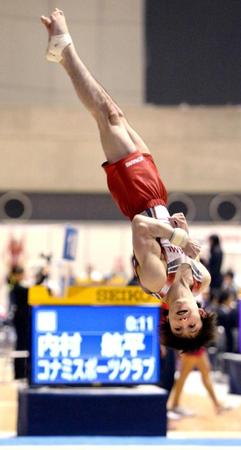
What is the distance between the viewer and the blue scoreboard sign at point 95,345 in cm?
811

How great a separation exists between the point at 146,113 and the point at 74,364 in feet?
24.8

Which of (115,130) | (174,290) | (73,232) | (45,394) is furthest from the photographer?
(73,232)

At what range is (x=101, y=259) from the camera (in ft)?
48.7

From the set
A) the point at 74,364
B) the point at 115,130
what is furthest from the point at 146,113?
the point at 115,130

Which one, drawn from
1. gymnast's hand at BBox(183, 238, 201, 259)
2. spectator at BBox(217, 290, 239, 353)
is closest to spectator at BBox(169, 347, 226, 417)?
spectator at BBox(217, 290, 239, 353)

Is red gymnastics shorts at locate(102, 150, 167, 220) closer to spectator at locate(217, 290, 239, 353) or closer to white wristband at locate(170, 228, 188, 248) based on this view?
white wristband at locate(170, 228, 188, 248)

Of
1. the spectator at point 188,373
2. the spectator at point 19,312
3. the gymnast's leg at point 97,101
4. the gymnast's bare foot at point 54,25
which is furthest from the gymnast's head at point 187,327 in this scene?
the spectator at point 19,312

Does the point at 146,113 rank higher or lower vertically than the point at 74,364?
higher

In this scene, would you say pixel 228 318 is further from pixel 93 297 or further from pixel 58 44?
pixel 58 44

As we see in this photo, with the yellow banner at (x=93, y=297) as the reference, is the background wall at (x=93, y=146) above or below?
above

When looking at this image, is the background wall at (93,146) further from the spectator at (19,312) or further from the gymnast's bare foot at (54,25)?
the gymnast's bare foot at (54,25)

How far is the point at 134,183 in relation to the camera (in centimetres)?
582

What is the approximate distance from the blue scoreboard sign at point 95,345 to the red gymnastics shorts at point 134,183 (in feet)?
7.94

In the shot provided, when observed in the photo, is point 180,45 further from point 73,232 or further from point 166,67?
point 73,232
